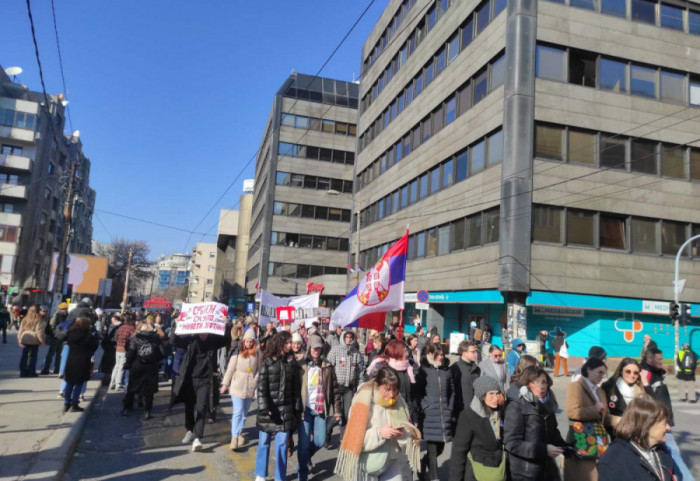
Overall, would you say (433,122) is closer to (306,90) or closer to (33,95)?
(306,90)

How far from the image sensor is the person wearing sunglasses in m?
5.30

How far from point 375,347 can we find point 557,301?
1515 cm

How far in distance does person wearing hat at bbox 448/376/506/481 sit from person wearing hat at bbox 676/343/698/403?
12.4 m

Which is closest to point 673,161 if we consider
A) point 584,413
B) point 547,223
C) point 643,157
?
point 643,157

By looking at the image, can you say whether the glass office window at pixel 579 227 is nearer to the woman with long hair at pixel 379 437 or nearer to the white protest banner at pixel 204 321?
the white protest banner at pixel 204 321

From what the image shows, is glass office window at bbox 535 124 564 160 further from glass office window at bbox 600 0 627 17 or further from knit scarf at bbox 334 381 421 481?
knit scarf at bbox 334 381 421 481

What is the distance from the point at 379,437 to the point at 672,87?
27.3 metres

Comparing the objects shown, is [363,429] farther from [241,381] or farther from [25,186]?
[25,186]

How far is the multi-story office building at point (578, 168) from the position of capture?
23.0m

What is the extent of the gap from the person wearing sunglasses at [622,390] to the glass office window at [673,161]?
74.6ft

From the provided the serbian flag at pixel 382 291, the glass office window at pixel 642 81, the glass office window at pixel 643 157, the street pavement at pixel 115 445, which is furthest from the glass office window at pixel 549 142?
the serbian flag at pixel 382 291

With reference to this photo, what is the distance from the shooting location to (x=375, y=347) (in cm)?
1016

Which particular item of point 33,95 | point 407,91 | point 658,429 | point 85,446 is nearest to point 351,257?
point 407,91

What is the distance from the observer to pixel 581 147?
2378cm
